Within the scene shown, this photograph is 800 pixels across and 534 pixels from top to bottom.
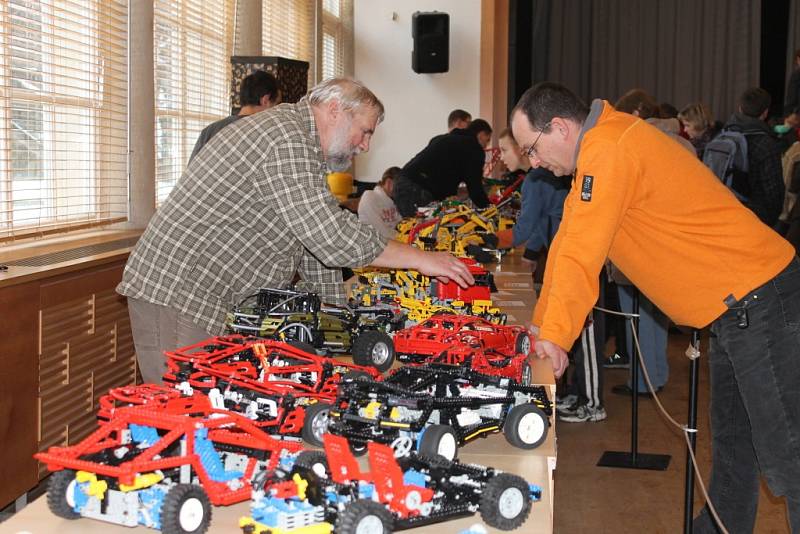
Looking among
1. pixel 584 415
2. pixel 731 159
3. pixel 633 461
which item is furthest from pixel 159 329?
pixel 731 159

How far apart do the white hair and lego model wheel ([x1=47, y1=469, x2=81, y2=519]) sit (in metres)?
1.73

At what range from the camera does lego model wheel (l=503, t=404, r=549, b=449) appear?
2.15m

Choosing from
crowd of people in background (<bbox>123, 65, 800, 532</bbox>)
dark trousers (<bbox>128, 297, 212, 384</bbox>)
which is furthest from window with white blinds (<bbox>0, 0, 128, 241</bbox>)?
crowd of people in background (<bbox>123, 65, 800, 532</bbox>)

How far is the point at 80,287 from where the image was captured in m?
4.22

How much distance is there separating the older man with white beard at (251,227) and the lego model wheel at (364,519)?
1438 millimetres

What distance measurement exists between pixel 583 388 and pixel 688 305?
316 cm

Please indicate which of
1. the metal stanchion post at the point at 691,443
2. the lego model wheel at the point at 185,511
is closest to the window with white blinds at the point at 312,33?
the metal stanchion post at the point at 691,443

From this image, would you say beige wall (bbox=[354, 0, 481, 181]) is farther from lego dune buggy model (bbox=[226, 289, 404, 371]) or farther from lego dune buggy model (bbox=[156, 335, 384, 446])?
lego dune buggy model (bbox=[156, 335, 384, 446])

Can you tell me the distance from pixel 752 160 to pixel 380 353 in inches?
190

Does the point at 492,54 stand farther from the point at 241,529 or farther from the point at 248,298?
the point at 241,529

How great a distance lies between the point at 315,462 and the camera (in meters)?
1.72

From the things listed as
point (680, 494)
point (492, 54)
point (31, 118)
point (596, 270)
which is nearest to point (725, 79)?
point (492, 54)

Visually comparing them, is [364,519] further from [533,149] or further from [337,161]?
[337,161]

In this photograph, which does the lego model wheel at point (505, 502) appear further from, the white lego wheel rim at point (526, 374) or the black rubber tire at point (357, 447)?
the white lego wheel rim at point (526, 374)
